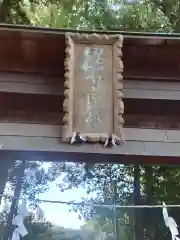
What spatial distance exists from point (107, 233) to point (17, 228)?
1.98m

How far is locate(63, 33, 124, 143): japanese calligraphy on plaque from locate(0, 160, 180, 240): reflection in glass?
6.68 feet

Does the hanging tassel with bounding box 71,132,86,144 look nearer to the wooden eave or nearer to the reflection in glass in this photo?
the wooden eave

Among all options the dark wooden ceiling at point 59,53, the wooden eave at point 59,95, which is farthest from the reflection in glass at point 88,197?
the dark wooden ceiling at point 59,53

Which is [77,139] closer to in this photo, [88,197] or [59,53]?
[59,53]

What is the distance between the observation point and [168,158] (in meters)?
1.89

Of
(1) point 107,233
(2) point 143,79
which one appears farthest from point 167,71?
(1) point 107,233

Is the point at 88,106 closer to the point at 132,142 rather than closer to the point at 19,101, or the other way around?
the point at 132,142

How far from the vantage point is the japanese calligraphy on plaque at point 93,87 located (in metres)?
1.80

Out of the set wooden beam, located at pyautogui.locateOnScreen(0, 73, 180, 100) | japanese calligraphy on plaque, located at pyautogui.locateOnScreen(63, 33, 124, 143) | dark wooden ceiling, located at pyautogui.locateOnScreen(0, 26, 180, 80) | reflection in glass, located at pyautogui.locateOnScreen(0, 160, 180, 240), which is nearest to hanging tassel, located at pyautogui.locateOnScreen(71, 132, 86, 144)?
japanese calligraphy on plaque, located at pyautogui.locateOnScreen(63, 33, 124, 143)

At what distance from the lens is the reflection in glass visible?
13.5ft

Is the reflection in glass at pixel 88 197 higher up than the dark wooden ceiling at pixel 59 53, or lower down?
lower down

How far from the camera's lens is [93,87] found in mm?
1893

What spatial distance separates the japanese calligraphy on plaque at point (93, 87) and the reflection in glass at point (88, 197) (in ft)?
6.68

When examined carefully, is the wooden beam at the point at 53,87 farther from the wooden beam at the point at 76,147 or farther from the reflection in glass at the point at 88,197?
the reflection in glass at the point at 88,197
